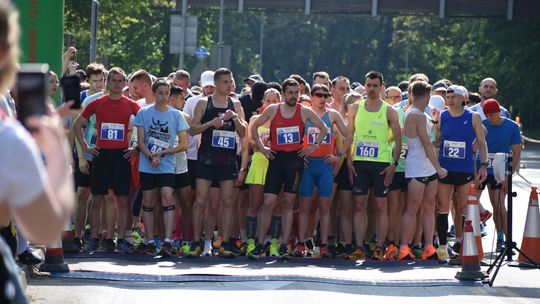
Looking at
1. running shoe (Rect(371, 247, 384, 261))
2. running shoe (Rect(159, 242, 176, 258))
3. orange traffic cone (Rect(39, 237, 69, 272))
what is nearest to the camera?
orange traffic cone (Rect(39, 237, 69, 272))

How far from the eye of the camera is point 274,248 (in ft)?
50.7

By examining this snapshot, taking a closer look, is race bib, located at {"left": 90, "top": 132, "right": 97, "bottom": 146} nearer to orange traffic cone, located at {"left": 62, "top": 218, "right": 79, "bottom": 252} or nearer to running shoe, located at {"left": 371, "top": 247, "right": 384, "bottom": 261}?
orange traffic cone, located at {"left": 62, "top": 218, "right": 79, "bottom": 252}

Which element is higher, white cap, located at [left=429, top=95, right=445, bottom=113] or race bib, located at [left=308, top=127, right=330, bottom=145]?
white cap, located at [left=429, top=95, right=445, bottom=113]

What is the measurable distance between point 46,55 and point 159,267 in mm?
2371

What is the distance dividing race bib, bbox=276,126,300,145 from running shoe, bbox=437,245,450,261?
6.43 ft

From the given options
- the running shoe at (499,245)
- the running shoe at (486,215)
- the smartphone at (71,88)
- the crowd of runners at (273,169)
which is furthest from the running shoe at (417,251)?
the smartphone at (71,88)

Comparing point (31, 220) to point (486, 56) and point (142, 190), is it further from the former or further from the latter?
point (486, 56)

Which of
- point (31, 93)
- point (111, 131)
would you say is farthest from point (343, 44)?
point (31, 93)

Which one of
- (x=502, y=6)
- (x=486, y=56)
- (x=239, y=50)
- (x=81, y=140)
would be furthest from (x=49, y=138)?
Answer: (x=239, y=50)

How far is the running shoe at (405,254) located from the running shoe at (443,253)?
30cm

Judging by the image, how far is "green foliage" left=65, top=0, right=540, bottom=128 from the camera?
6088 centimetres

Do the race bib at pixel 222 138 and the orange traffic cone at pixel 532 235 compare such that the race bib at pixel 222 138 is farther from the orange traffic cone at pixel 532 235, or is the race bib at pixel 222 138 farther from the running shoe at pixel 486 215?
the orange traffic cone at pixel 532 235

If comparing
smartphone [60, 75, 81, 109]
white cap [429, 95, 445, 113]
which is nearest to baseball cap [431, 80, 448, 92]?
white cap [429, 95, 445, 113]

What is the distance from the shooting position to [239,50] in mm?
104312
